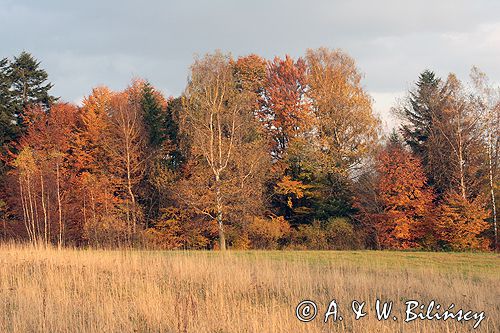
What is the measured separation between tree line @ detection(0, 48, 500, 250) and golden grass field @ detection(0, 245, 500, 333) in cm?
1381

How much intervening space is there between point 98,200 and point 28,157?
5380mm

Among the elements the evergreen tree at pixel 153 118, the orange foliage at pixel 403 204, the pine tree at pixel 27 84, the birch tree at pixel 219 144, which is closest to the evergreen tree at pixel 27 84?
the pine tree at pixel 27 84

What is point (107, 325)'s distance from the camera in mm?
6652

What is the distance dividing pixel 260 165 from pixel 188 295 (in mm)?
22474

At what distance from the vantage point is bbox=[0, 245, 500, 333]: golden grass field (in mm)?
6746

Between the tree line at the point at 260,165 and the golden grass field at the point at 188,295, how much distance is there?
13.8 m

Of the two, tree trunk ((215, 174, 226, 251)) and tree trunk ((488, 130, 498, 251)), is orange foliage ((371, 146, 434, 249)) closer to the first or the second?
tree trunk ((488, 130, 498, 251))

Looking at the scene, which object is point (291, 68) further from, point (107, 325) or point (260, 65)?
point (107, 325)

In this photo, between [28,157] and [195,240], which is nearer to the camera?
[28,157]

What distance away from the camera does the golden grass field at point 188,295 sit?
675 centimetres

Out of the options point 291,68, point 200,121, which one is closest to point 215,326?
point 200,121

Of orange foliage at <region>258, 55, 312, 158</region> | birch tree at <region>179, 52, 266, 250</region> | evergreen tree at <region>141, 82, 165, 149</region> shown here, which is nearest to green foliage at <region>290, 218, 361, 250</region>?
birch tree at <region>179, 52, 266, 250</region>

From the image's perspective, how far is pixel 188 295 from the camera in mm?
8453

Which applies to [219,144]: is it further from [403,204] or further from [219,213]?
[403,204]
